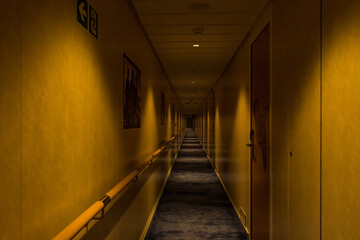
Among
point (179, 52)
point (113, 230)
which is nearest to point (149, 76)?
point (179, 52)

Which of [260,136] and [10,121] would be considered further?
[260,136]

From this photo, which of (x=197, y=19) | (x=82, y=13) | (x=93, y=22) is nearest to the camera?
(x=82, y=13)

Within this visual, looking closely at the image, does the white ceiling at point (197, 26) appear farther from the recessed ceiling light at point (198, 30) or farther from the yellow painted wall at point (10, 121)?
the yellow painted wall at point (10, 121)

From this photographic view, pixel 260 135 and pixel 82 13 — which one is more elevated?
pixel 82 13

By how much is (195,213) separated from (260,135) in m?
2.29

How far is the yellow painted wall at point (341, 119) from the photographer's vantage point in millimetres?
1276

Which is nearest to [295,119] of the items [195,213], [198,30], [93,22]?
[93,22]

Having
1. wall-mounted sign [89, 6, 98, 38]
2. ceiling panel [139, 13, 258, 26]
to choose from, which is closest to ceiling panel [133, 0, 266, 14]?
ceiling panel [139, 13, 258, 26]

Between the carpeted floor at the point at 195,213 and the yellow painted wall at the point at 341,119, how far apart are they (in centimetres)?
270

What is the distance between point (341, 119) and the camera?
139cm

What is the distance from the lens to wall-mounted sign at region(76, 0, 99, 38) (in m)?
1.61

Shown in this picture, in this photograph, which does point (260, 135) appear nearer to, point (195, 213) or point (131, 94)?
point (131, 94)

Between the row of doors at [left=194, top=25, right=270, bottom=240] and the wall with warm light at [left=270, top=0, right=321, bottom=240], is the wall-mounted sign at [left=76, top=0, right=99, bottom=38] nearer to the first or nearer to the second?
the wall with warm light at [left=270, top=0, right=321, bottom=240]

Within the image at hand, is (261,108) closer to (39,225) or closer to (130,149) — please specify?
(130,149)
